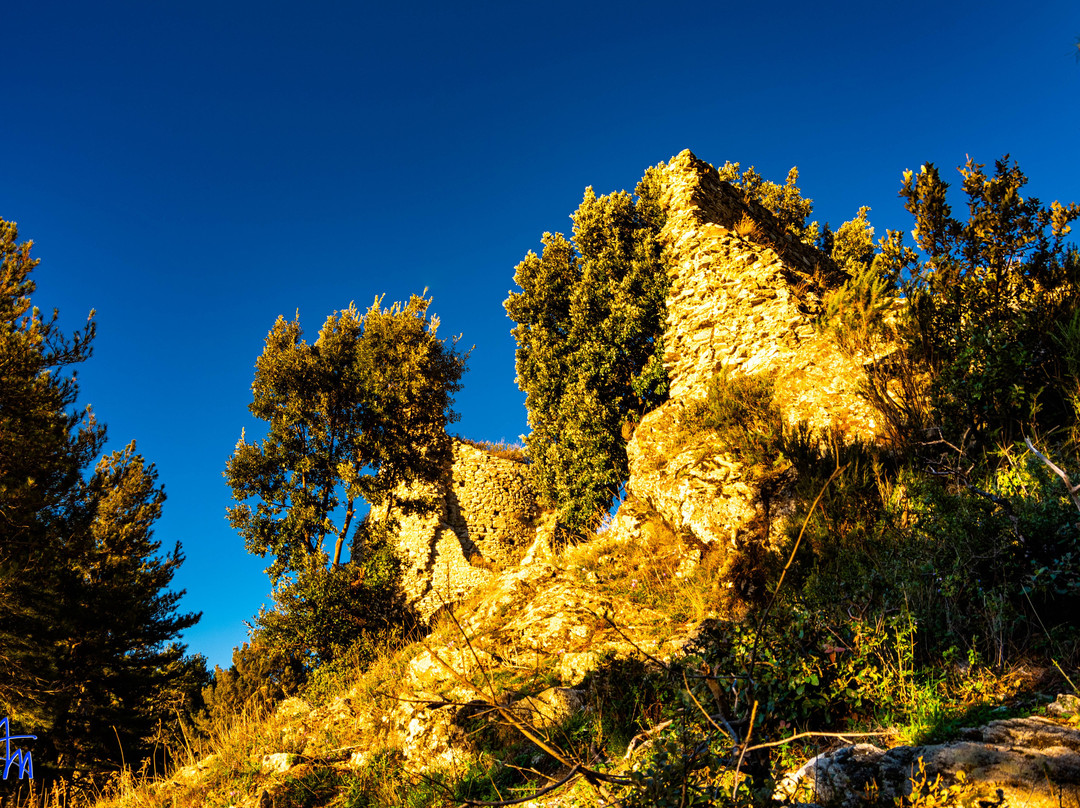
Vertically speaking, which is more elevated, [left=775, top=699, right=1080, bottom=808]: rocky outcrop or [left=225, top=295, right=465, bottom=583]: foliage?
[left=225, top=295, right=465, bottom=583]: foliage

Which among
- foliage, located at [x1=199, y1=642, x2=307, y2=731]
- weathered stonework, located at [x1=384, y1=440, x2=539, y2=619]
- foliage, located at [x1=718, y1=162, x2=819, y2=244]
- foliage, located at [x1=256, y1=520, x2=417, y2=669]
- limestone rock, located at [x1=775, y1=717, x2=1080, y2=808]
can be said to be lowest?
limestone rock, located at [x1=775, y1=717, x2=1080, y2=808]

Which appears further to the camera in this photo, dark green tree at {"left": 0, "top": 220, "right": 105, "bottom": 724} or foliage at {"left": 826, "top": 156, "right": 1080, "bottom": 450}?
dark green tree at {"left": 0, "top": 220, "right": 105, "bottom": 724}

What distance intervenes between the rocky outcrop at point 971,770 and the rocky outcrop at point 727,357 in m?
5.09

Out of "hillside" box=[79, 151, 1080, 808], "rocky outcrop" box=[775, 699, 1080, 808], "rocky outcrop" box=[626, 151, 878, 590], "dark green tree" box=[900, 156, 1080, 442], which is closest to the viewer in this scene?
"rocky outcrop" box=[775, 699, 1080, 808]

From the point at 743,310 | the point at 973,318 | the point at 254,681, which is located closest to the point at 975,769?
the point at 973,318

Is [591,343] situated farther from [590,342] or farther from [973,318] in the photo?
[973,318]

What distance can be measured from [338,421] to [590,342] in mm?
8501

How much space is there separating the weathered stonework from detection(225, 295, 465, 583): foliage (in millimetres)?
1318

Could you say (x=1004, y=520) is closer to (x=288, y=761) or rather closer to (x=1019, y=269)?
(x=1019, y=269)

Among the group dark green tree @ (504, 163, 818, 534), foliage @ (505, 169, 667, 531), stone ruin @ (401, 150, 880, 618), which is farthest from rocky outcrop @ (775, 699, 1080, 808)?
foliage @ (505, 169, 667, 531)

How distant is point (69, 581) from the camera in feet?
46.8

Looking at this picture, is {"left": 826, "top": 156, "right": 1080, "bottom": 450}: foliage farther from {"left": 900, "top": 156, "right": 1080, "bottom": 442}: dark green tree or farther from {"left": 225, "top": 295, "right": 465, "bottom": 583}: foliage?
{"left": 225, "top": 295, "right": 465, "bottom": 583}: foliage

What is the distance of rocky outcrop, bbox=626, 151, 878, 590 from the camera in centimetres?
831

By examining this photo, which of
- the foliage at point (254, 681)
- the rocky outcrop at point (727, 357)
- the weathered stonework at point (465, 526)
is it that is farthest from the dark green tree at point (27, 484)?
the rocky outcrop at point (727, 357)
